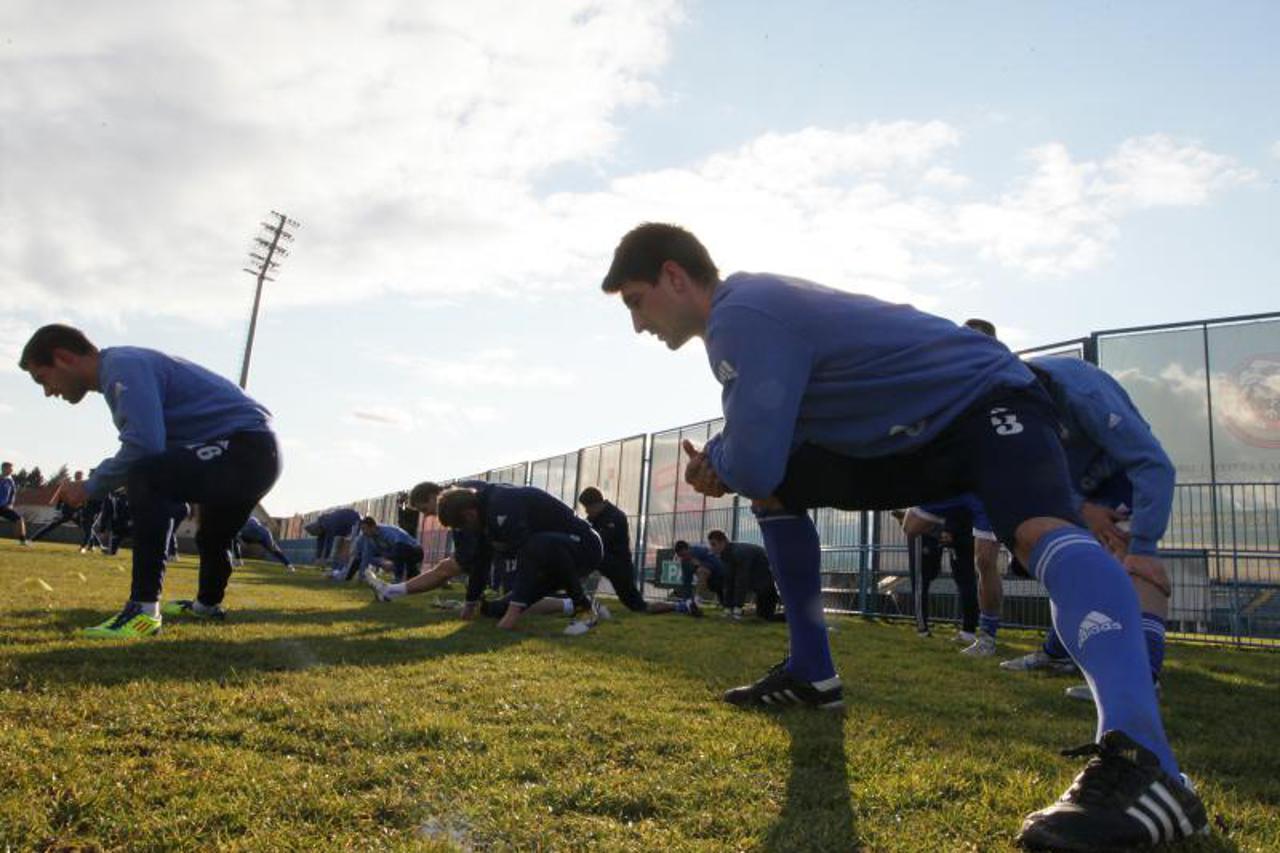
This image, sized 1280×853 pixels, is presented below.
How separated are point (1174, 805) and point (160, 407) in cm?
485

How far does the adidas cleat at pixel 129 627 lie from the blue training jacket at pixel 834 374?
3.55 meters

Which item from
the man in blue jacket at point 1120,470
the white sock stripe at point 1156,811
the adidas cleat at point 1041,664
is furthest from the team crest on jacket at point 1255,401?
the white sock stripe at point 1156,811

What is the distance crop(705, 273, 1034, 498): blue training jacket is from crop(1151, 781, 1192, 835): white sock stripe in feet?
3.10

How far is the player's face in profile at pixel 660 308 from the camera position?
8.98ft

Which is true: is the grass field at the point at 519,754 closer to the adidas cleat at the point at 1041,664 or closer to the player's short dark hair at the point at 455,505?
the adidas cleat at the point at 1041,664

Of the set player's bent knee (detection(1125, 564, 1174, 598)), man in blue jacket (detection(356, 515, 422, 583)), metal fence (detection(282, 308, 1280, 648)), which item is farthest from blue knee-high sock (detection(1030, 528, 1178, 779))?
man in blue jacket (detection(356, 515, 422, 583))

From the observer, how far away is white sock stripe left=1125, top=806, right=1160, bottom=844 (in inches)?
62.8

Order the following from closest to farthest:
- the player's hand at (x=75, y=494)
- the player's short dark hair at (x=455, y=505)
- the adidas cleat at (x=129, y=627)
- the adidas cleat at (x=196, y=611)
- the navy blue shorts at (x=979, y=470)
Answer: the navy blue shorts at (x=979, y=470) < the adidas cleat at (x=129, y=627) < the player's hand at (x=75, y=494) < the adidas cleat at (x=196, y=611) < the player's short dark hair at (x=455, y=505)

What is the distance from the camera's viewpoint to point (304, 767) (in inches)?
79.7

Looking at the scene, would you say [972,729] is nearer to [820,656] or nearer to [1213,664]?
[820,656]

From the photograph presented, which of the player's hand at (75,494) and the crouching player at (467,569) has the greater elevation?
the player's hand at (75,494)

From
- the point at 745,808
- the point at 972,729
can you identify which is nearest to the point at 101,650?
the point at 745,808

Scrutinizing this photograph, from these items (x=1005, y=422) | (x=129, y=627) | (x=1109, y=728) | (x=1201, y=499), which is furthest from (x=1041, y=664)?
(x=1201, y=499)

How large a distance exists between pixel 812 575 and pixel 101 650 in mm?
2995
